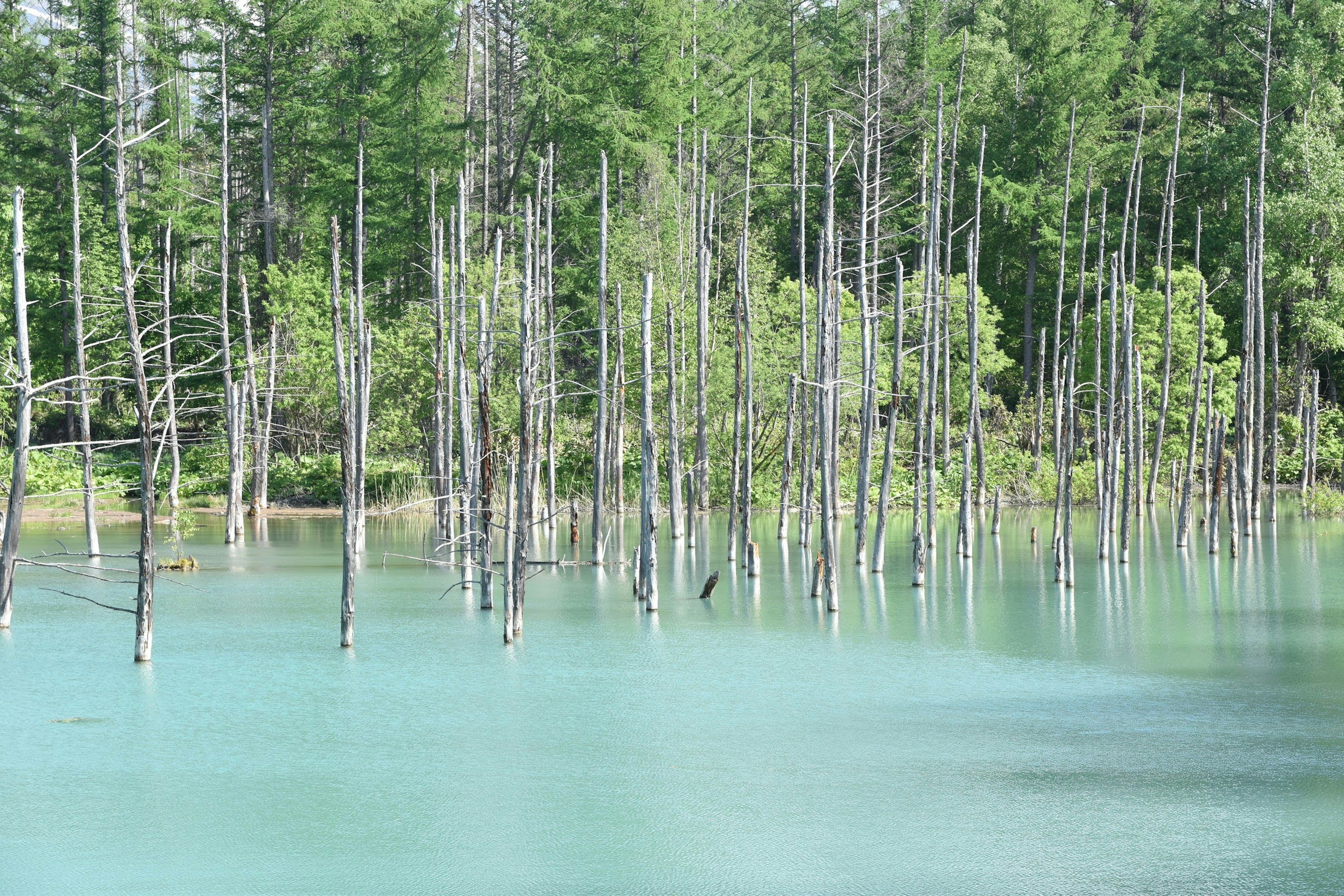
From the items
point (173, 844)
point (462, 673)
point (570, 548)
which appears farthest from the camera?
point (570, 548)

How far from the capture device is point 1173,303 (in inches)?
1516

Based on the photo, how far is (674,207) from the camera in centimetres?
4269

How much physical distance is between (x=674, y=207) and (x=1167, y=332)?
1774 cm

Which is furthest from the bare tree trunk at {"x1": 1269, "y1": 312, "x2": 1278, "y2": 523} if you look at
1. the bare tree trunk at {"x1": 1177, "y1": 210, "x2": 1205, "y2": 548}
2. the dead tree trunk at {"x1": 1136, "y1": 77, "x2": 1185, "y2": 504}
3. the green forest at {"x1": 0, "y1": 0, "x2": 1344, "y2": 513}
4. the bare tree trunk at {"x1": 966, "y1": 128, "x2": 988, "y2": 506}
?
the bare tree trunk at {"x1": 966, "y1": 128, "x2": 988, "y2": 506}

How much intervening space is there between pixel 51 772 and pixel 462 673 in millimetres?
4881

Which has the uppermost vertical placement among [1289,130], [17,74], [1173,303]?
[17,74]

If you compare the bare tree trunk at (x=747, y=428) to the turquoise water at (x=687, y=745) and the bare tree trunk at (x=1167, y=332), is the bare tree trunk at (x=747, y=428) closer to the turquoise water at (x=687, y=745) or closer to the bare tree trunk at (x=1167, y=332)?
the turquoise water at (x=687, y=745)

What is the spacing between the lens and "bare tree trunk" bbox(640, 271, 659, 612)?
1883 cm

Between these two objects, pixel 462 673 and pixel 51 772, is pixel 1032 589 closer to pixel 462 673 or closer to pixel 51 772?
pixel 462 673

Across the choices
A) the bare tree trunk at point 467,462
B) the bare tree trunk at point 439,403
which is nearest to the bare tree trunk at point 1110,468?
the bare tree trunk at point 467,462

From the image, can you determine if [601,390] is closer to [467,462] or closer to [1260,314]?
[467,462]

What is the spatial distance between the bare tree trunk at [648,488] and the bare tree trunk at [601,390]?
0.57 metres

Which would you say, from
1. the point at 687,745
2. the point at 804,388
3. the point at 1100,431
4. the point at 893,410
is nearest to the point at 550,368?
the point at 804,388

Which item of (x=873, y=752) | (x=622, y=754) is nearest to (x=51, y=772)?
(x=622, y=754)
